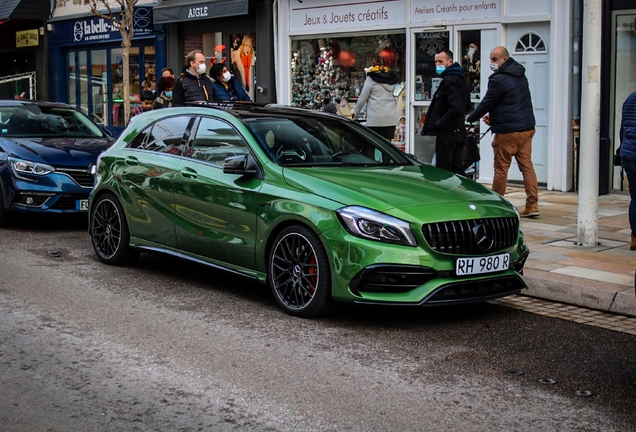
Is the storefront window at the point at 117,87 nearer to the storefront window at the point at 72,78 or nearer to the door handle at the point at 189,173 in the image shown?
the storefront window at the point at 72,78

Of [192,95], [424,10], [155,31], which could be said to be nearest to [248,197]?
[192,95]

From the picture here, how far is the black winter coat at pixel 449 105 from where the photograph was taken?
35.4ft

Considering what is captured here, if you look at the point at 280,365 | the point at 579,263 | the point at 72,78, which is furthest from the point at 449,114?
the point at 72,78

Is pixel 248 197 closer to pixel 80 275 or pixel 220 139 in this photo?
pixel 220 139

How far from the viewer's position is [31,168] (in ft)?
35.8

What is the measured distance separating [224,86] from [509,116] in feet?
15.7

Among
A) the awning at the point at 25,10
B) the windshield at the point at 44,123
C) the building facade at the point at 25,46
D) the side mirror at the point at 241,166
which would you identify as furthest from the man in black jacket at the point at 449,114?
the building facade at the point at 25,46

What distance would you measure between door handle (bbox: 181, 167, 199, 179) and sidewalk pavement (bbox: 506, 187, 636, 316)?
2.89 m

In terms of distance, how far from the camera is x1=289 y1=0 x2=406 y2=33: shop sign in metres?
15.9

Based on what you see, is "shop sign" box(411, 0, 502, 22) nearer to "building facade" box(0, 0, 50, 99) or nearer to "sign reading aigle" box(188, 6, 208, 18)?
"sign reading aigle" box(188, 6, 208, 18)

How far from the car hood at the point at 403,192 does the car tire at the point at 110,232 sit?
7.37 ft

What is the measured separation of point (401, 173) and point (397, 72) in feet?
29.8

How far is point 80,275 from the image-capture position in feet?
27.0

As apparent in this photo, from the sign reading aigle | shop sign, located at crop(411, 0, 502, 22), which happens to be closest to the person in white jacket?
shop sign, located at crop(411, 0, 502, 22)
